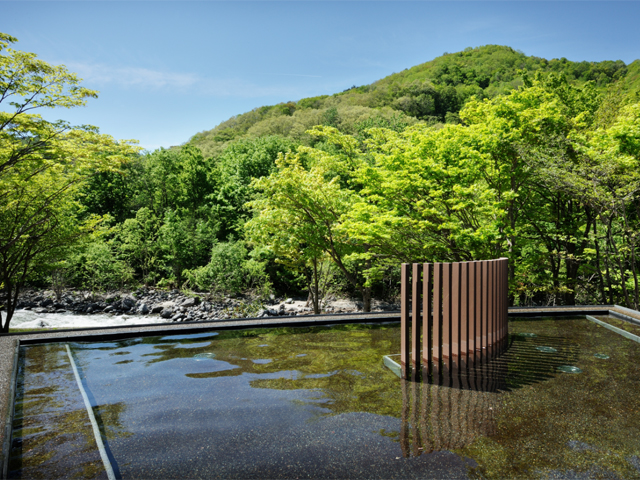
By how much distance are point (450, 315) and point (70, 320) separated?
18713mm

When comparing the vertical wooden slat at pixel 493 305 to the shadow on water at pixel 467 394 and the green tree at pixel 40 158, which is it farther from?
the green tree at pixel 40 158

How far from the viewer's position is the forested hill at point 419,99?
125ft

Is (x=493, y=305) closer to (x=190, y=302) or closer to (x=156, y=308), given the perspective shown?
(x=156, y=308)

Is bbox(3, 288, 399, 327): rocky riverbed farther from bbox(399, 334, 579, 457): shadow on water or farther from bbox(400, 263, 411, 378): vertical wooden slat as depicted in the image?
bbox(400, 263, 411, 378): vertical wooden slat

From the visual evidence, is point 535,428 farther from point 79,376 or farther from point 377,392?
point 79,376

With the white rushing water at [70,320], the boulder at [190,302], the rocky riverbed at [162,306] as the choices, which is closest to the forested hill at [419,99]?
the rocky riverbed at [162,306]

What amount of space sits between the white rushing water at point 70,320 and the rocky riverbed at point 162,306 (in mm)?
57

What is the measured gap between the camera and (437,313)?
14.1 feet

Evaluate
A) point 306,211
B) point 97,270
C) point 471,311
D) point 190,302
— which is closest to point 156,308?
point 190,302

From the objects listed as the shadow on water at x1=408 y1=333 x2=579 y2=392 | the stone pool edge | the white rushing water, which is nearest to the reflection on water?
the shadow on water at x1=408 y1=333 x2=579 y2=392

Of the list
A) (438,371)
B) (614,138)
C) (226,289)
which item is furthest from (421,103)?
(438,371)

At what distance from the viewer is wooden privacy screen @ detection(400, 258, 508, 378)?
4137 millimetres

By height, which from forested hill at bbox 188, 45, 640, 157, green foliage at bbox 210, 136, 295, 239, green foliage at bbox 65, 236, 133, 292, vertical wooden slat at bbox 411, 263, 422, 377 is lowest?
green foliage at bbox 65, 236, 133, 292

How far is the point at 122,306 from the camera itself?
810 inches
